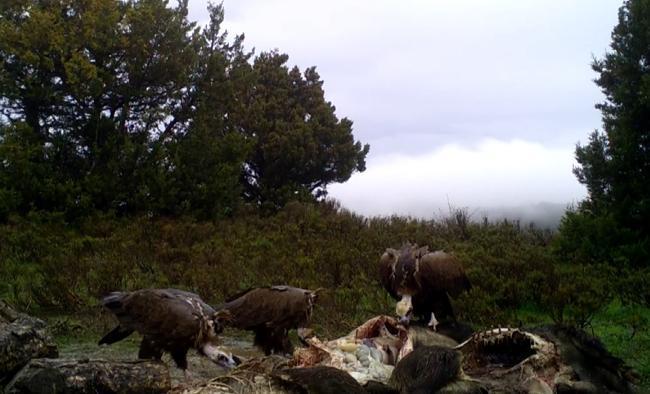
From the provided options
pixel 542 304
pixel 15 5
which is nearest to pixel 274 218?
pixel 15 5

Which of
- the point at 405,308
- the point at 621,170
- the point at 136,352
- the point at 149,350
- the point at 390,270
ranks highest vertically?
the point at 621,170

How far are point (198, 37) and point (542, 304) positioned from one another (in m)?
15.5

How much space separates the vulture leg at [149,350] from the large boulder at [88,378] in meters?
0.53

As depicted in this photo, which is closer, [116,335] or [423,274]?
[116,335]

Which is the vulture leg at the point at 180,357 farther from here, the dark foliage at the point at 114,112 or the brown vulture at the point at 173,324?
the dark foliage at the point at 114,112

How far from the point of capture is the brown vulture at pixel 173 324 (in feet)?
21.7

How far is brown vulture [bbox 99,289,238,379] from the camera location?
661 centimetres

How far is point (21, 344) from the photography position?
22.9ft

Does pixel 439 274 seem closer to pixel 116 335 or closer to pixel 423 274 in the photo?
pixel 423 274

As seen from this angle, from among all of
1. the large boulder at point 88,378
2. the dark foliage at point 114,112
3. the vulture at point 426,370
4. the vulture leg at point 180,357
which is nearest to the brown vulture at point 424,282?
the vulture at point 426,370

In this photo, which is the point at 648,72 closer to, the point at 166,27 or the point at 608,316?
the point at 608,316

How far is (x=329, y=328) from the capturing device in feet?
34.6

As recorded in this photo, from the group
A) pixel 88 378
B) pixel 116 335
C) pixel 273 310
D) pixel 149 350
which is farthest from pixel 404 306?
pixel 88 378

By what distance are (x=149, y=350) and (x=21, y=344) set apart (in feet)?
3.57
